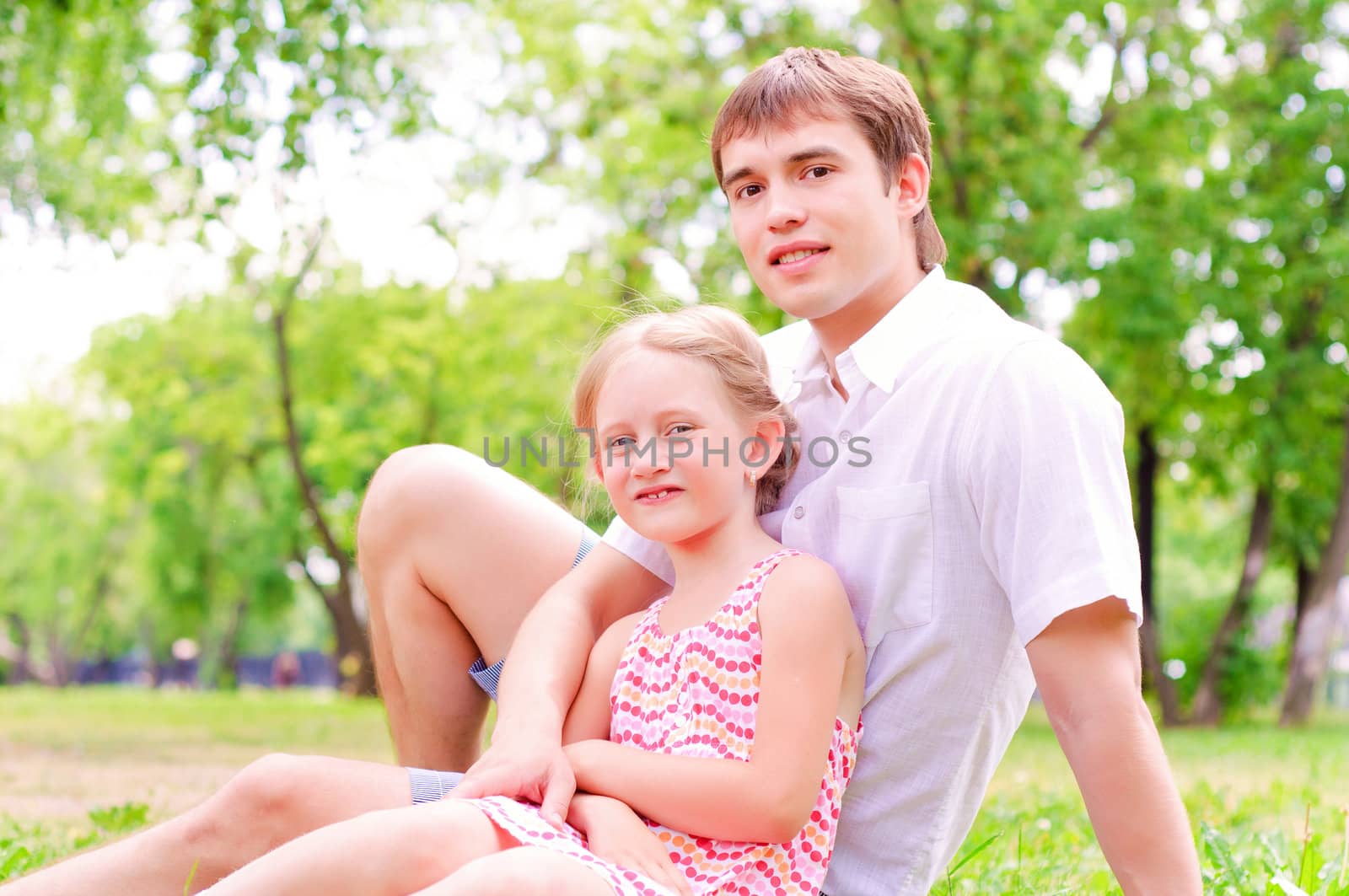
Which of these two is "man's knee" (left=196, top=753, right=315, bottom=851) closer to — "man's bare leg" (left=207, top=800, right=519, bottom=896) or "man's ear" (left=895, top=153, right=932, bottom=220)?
"man's bare leg" (left=207, top=800, right=519, bottom=896)

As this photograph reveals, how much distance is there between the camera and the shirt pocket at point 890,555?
1884 mm

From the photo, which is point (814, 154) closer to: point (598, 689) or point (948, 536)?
point (948, 536)

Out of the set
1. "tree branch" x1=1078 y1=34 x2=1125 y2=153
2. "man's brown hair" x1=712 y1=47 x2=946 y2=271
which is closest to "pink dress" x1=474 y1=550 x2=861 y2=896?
"man's brown hair" x1=712 y1=47 x2=946 y2=271

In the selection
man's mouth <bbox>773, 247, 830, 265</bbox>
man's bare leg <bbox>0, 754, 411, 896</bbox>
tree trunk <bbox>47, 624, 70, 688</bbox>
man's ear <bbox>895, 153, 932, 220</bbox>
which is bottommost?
tree trunk <bbox>47, 624, 70, 688</bbox>

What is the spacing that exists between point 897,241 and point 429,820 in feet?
3.98

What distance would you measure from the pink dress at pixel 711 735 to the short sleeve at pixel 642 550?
0.95 feet

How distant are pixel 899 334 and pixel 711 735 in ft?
2.35

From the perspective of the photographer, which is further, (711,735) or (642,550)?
(642,550)

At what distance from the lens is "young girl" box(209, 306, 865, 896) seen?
1.60 meters

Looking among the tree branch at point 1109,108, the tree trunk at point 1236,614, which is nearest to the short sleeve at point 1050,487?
the tree trunk at point 1236,614

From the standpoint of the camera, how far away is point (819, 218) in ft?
6.87

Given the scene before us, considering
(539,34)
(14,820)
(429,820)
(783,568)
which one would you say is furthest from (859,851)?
(539,34)

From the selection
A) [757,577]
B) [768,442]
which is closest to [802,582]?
[757,577]

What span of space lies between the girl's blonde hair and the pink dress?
0.86 ft
